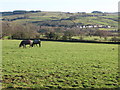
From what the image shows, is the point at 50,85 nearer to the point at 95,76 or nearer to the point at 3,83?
the point at 3,83

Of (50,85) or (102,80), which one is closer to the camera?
(50,85)

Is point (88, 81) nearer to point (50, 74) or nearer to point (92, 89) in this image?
point (92, 89)

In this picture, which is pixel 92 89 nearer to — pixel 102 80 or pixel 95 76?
pixel 102 80

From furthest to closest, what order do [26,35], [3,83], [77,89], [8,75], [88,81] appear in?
[26,35], [8,75], [88,81], [3,83], [77,89]

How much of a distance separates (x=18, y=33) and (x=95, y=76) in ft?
247

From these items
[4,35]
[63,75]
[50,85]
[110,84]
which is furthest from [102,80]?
[4,35]

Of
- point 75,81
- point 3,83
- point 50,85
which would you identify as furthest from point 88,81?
point 3,83

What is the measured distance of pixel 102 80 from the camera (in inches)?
425

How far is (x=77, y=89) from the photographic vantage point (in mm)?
9188

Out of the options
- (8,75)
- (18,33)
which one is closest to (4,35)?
(18,33)

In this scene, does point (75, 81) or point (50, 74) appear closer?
point (75, 81)

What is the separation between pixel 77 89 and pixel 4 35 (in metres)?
80.8

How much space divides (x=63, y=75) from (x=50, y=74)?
3.08ft

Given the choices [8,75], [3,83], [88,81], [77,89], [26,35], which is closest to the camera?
[77,89]
